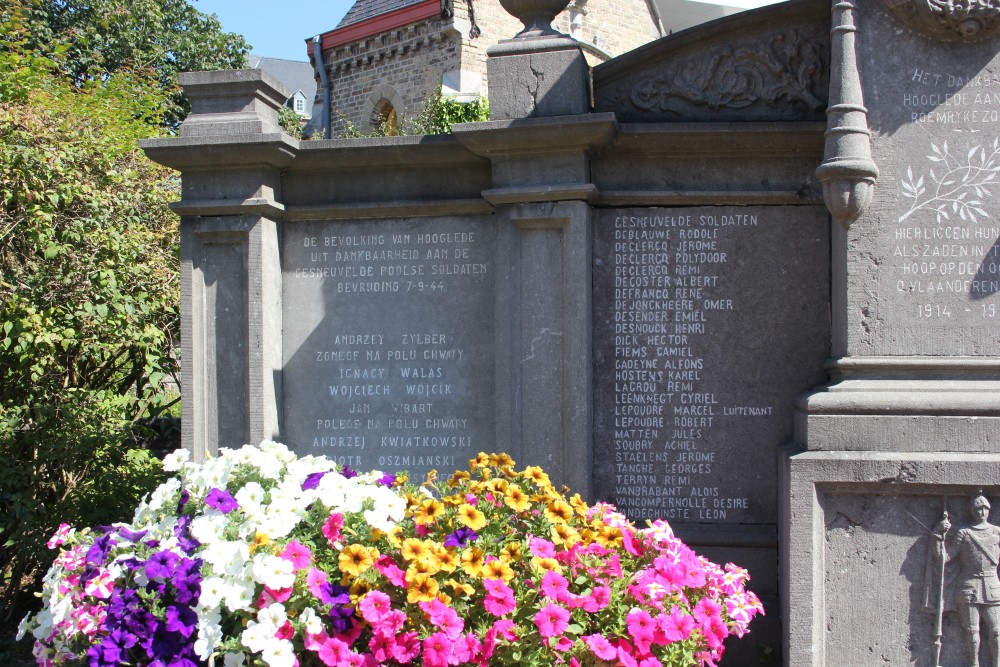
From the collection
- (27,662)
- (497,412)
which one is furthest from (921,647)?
(27,662)

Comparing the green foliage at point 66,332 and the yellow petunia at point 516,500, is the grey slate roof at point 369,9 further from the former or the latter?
the yellow petunia at point 516,500

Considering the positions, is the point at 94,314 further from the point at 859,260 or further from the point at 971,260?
the point at 971,260

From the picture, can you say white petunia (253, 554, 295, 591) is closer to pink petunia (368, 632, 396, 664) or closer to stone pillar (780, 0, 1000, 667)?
pink petunia (368, 632, 396, 664)

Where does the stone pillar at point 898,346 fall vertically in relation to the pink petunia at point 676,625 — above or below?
above

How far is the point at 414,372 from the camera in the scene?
4.85 m

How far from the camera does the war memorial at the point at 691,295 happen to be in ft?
12.3

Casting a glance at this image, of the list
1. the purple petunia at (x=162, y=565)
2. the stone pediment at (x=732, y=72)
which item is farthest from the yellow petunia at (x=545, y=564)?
the stone pediment at (x=732, y=72)

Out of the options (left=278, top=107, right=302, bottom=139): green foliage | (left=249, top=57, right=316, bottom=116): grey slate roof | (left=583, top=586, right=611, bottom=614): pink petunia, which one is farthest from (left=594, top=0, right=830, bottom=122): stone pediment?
(left=249, top=57, right=316, bottom=116): grey slate roof

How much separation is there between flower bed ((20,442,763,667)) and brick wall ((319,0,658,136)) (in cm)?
1953

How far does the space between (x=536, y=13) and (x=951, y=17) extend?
197cm

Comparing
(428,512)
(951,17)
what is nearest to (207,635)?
(428,512)

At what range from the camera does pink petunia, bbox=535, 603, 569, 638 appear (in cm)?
257

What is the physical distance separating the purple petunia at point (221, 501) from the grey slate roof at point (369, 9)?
22.3 m

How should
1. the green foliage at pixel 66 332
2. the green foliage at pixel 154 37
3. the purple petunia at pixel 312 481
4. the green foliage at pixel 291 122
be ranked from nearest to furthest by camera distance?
1. the purple petunia at pixel 312 481
2. the green foliage at pixel 66 332
3. the green foliage at pixel 154 37
4. the green foliage at pixel 291 122
